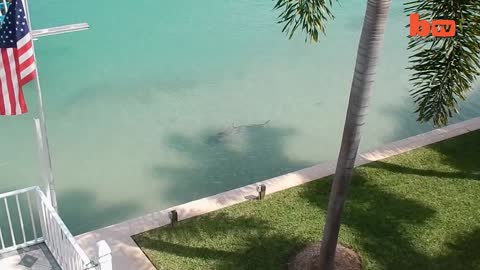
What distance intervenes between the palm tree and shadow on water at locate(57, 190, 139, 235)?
329 cm

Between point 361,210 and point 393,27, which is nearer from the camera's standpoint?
point 361,210

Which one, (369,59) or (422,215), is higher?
(369,59)

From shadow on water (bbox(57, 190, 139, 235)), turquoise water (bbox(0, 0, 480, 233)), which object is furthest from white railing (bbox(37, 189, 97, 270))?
turquoise water (bbox(0, 0, 480, 233))

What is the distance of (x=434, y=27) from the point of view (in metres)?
6.31

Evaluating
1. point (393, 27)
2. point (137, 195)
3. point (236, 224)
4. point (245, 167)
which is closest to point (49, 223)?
point (236, 224)

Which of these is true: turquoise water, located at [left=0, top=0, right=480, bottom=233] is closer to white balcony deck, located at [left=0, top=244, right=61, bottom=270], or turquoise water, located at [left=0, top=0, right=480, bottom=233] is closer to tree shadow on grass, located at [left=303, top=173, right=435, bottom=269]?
tree shadow on grass, located at [left=303, top=173, right=435, bottom=269]

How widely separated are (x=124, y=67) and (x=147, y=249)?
25.0 ft

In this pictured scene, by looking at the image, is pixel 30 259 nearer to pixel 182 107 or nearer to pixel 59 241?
pixel 59 241

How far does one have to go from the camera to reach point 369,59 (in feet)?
18.3

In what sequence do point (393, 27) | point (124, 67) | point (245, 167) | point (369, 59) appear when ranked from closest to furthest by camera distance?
point (369, 59) → point (245, 167) → point (124, 67) → point (393, 27)

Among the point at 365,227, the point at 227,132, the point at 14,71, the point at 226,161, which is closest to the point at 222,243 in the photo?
the point at 365,227

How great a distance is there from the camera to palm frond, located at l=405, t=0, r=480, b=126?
6285mm

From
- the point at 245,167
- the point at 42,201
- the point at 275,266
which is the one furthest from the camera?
the point at 245,167

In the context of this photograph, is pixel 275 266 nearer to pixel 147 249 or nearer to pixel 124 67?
pixel 147 249
